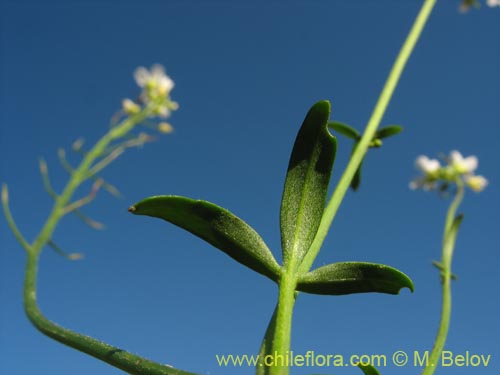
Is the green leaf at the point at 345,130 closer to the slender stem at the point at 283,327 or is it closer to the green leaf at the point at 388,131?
the green leaf at the point at 388,131

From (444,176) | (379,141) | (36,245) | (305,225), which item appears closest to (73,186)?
(36,245)

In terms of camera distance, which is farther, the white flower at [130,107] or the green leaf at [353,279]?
the white flower at [130,107]

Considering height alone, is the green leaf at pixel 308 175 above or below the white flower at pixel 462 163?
below

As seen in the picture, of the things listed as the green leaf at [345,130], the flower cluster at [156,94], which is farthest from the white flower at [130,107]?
the green leaf at [345,130]

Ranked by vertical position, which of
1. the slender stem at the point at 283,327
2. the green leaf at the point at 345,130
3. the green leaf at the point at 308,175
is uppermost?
the green leaf at the point at 345,130

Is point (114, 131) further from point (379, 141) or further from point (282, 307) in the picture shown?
point (282, 307)

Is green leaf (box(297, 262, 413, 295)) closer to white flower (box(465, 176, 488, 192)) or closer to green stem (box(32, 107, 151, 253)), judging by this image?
green stem (box(32, 107, 151, 253))

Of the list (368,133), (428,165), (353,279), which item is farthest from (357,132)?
(428,165)
